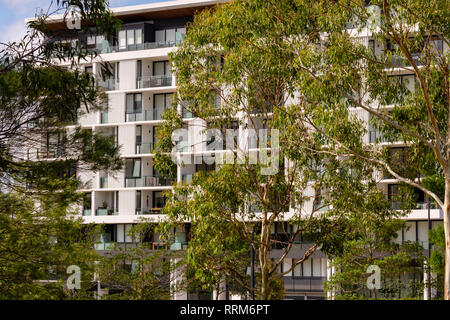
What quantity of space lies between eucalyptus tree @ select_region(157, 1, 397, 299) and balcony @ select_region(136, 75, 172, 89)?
22.8m

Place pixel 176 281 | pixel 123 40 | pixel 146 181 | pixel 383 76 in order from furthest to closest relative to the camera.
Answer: pixel 123 40 → pixel 146 181 → pixel 176 281 → pixel 383 76

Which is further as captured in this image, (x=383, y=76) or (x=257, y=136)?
(x=257, y=136)

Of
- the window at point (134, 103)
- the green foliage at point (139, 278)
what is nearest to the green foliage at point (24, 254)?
the green foliage at point (139, 278)

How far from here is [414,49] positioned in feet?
67.8

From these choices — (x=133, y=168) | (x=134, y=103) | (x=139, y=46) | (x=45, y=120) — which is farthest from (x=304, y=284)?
(x=45, y=120)

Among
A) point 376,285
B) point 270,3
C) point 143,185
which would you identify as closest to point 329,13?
point 270,3

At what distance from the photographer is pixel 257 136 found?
23016 mm

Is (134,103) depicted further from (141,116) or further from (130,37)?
(130,37)

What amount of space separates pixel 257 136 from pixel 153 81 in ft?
84.3

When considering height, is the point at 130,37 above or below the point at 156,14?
below

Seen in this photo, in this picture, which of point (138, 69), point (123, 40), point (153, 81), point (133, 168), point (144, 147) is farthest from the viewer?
point (123, 40)

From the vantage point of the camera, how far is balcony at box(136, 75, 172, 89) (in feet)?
156

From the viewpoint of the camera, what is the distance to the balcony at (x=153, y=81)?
47531 mm

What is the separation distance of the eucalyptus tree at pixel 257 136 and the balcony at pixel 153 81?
74.8 ft
